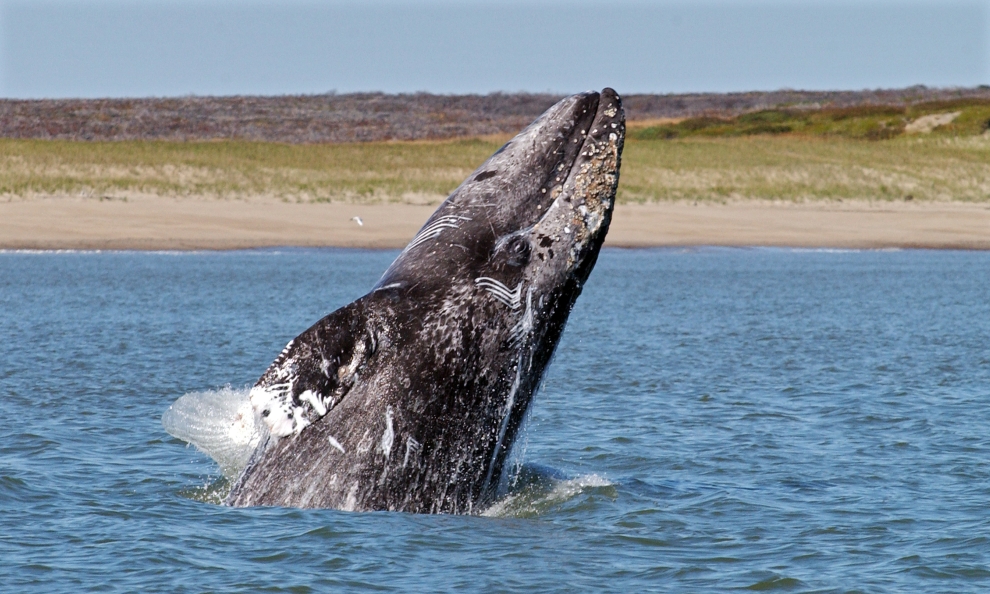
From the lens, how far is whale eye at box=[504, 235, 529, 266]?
21.7 feet

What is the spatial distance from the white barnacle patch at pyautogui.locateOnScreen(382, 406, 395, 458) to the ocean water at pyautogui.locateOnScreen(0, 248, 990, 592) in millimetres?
440

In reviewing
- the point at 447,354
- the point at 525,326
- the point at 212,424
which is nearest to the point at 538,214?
the point at 525,326

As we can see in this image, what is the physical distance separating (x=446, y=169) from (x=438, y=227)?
139 ft

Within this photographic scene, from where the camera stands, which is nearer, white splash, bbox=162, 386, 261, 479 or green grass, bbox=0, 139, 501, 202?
white splash, bbox=162, 386, 261, 479

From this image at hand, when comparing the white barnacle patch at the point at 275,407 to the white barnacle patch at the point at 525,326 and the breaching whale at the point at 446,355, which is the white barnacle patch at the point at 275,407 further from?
the white barnacle patch at the point at 525,326

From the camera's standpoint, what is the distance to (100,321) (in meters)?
18.5

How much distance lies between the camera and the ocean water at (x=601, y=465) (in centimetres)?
671

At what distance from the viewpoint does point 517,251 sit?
6.64m

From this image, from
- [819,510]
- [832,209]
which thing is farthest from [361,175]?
[819,510]

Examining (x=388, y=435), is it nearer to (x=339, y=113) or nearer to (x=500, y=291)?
(x=500, y=291)

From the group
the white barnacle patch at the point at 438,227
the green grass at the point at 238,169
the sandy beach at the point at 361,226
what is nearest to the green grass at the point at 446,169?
the green grass at the point at 238,169

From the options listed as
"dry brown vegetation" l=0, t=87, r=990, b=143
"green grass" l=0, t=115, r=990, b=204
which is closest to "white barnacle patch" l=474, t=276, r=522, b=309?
"green grass" l=0, t=115, r=990, b=204

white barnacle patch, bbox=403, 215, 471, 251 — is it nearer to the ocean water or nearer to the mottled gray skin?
the mottled gray skin

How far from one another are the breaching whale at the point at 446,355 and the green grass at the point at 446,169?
3298cm
